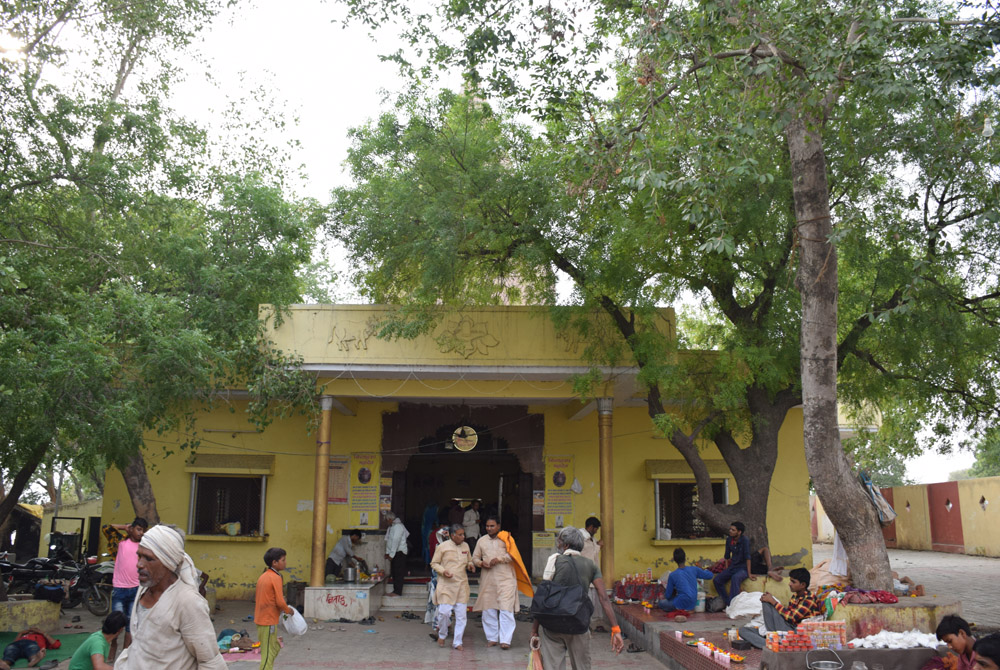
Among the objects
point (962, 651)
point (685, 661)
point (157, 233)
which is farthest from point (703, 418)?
point (157, 233)

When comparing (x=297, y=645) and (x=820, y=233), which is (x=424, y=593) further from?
(x=820, y=233)

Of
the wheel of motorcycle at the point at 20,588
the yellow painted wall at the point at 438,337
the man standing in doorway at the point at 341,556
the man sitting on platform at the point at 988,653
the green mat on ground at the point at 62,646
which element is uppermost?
the yellow painted wall at the point at 438,337

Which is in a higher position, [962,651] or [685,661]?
[962,651]

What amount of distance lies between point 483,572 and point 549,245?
451 cm

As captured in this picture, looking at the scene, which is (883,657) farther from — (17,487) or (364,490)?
(17,487)

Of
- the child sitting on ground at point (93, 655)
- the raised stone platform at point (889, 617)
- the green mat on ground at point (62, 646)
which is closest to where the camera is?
the child sitting on ground at point (93, 655)

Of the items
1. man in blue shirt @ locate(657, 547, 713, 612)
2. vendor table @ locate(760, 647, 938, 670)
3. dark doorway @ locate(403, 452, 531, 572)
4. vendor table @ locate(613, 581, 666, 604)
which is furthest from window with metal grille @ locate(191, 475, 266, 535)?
vendor table @ locate(760, 647, 938, 670)

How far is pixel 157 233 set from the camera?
1148 centimetres

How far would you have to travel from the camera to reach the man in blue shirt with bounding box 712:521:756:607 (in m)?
10.2

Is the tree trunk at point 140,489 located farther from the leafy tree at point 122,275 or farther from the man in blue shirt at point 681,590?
the man in blue shirt at point 681,590

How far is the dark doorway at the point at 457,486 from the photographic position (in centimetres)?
1672

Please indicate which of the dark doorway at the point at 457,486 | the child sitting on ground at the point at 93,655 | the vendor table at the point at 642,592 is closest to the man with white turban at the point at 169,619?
the child sitting on ground at the point at 93,655

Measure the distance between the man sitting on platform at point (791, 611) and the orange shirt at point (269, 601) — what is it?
450 centimetres

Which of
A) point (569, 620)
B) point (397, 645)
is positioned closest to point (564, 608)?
point (569, 620)
